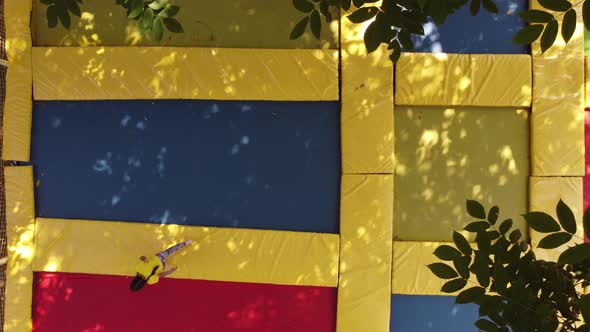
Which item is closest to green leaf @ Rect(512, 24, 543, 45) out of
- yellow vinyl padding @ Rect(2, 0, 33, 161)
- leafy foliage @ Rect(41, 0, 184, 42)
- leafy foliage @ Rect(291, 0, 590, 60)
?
leafy foliage @ Rect(291, 0, 590, 60)

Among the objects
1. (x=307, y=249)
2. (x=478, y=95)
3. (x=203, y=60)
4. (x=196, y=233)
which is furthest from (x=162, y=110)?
→ (x=478, y=95)

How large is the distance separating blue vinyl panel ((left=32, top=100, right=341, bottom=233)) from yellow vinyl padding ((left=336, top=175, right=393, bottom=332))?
0.56ft

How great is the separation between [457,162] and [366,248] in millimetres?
1173

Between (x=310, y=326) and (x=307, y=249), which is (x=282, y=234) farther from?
(x=310, y=326)

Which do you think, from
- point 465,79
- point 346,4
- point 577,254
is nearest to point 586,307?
point 577,254

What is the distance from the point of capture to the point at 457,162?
3738 mm

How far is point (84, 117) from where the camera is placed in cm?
384

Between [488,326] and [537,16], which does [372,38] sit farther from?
[488,326]

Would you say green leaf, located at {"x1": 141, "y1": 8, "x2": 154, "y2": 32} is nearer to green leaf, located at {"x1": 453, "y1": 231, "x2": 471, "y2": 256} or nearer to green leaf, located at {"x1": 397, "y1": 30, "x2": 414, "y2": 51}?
green leaf, located at {"x1": 397, "y1": 30, "x2": 414, "y2": 51}

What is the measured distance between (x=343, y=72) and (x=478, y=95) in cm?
125

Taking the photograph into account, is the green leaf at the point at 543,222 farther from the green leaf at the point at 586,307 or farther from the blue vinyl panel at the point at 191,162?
the blue vinyl panel at the point at 191,162

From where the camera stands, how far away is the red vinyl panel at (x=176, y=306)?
3799mm

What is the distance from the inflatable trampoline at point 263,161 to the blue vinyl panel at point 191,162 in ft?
0.06

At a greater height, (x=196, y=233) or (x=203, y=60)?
(x=203, y=60)
